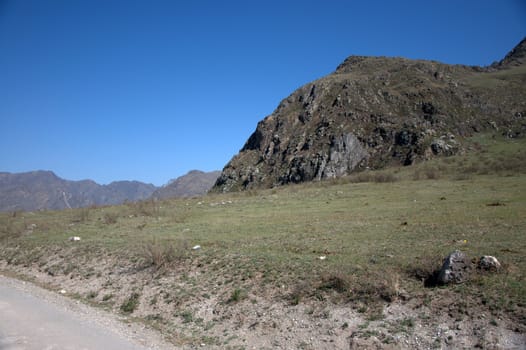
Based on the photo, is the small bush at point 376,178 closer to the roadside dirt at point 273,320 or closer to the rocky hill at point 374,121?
the rocky hill at point 374,121

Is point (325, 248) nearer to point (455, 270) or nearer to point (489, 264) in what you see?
point (455, 270)

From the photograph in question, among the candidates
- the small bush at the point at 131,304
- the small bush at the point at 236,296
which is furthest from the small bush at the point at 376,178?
the small bush at the point at 131,304

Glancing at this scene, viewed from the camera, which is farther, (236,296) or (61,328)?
(236,296)

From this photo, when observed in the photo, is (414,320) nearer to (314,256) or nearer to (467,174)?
(314,256)

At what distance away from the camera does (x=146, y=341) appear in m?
10.9

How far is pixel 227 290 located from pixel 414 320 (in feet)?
22.7

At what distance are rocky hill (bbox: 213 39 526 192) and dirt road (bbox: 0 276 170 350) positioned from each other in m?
75.4

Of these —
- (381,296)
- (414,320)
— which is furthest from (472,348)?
(381,296)

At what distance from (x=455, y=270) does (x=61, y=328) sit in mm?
13024

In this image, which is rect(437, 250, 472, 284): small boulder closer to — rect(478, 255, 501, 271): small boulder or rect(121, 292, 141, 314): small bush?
rect(478, 255, 501, 271): small boulder

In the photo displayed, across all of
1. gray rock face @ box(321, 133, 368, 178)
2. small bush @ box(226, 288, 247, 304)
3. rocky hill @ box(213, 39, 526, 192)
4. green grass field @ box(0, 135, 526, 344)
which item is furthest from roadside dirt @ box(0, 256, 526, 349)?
A: rocky hill @ box(213, 39, 526, 192)

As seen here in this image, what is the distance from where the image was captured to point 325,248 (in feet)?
53.9

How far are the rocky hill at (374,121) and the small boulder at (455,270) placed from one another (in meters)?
73.1

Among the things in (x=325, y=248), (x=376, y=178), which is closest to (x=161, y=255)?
(x=325, y=248)
